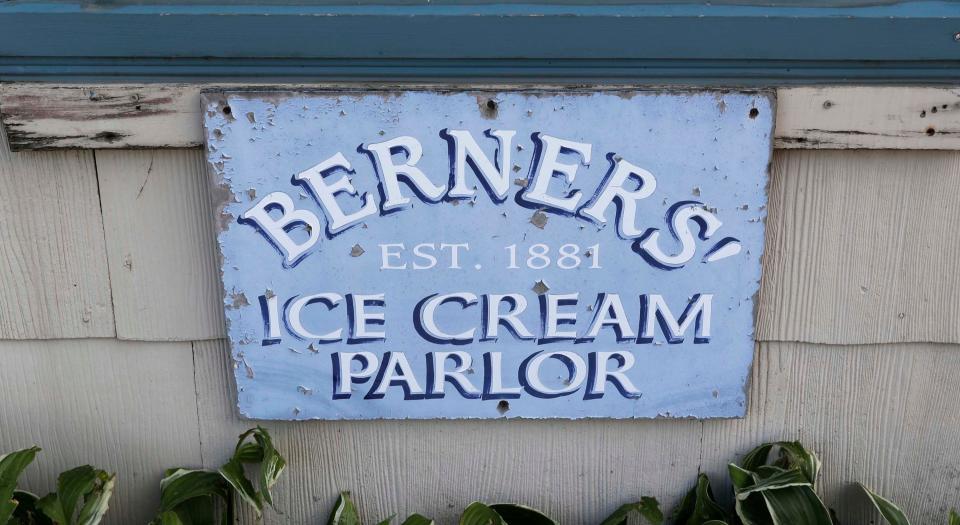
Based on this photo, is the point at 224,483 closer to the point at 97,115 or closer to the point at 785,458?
the point at 97,115

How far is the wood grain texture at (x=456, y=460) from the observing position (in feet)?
5.22

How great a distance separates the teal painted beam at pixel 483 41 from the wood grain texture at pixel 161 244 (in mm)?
171

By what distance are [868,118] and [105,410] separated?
1558mm

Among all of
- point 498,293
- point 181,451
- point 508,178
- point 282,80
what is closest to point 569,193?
point 508,178

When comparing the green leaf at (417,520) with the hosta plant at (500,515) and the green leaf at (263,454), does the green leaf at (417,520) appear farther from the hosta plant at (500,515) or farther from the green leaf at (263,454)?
the green leaf at (263,454)

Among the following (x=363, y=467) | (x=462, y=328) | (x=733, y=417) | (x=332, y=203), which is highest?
(x=332, y=203)

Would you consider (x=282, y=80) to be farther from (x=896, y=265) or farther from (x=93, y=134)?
(x=896, y=265)

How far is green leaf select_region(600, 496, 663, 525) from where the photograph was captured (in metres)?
1.54

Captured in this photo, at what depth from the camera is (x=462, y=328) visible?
1477mm

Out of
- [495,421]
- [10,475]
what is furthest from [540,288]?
[10,475]

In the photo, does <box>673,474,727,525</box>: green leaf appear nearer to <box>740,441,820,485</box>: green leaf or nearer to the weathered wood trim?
<box>740,441,820,485</box>: green leaf

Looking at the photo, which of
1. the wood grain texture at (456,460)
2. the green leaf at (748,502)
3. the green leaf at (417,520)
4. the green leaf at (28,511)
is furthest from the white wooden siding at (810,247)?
the green leaf at (417,520)

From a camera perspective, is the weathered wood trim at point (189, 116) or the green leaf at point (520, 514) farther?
the green leaf at point (520, 514)

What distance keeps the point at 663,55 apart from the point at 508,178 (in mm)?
336
